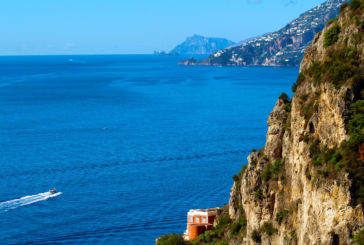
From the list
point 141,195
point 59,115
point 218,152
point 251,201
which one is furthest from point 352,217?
point 59,115

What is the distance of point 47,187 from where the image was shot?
8038 cm

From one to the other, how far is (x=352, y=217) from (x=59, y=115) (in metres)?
128

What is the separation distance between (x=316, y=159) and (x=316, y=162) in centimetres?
38

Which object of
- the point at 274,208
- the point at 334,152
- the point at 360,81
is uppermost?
the point at 360,81

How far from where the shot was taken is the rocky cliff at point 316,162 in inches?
998

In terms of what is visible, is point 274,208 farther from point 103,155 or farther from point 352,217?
point 103,155

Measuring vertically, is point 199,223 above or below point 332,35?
below

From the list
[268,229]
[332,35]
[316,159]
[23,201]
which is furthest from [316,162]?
[23,201]

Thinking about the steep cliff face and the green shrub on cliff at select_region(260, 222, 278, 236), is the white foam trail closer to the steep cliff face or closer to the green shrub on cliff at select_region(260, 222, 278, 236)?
the steep cliff face

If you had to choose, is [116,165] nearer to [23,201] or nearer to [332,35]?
[23,201]

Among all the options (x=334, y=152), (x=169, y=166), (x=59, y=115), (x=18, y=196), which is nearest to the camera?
(x=334, y=152)

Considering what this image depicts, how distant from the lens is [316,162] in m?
27.5

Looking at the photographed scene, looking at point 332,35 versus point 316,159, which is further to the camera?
point 332,35

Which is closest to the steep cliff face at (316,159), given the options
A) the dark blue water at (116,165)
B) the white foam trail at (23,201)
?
the dark blue water at (116,165)
